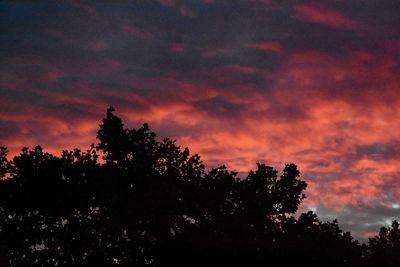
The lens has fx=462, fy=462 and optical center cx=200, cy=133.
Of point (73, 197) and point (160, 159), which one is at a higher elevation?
point (160, 159)

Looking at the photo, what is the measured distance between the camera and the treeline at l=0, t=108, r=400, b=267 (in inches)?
1244

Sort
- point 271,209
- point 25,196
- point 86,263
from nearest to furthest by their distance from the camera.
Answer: point 86,263
point 25,196
point 271,209

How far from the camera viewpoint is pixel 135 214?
3472 cm

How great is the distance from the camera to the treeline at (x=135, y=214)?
104 feet

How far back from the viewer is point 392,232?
8812 centimetres

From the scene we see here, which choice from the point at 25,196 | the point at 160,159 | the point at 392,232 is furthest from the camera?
the point at 392,232

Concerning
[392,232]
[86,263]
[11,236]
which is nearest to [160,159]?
[86,263]

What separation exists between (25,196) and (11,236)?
3588mm

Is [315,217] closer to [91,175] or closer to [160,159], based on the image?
[160,159]

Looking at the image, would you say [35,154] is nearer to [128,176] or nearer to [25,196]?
[25,196]

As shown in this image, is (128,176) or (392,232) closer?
(128,176)

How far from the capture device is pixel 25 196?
35688mm

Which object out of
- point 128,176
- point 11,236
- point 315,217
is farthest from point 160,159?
point 315,217

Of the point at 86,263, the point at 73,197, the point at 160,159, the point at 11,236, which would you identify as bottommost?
the point at 86,263
